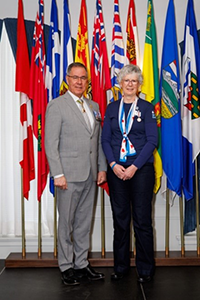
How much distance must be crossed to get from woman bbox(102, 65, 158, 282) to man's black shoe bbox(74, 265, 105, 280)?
112mm

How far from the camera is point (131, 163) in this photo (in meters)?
2.77

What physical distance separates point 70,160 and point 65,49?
108 cm

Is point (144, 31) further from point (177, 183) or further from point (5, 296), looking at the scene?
point (5, 296)

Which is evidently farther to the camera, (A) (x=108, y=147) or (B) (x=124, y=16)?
(B) (x=124, y=16)

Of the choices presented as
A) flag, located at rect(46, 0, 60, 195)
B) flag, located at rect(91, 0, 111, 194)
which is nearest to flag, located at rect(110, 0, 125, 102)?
flag, located at rect(91, 0, 111, 194)

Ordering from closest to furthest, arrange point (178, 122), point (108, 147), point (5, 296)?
1. point (5, 296)
2. point (108, 147)
3. point (178, 122)

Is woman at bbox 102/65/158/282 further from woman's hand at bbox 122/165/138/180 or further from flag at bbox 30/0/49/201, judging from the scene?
flag at bbox 30/0/49/201

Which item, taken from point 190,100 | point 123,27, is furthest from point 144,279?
point 123,27

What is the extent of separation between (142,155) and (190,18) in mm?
1360

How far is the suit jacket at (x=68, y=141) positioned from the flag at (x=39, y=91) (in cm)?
50

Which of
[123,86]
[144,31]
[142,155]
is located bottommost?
[142,155]

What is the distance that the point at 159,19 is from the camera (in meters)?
3.47

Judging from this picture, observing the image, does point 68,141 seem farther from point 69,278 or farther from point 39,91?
point 69,278

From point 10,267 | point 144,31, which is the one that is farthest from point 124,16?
point 10,267
